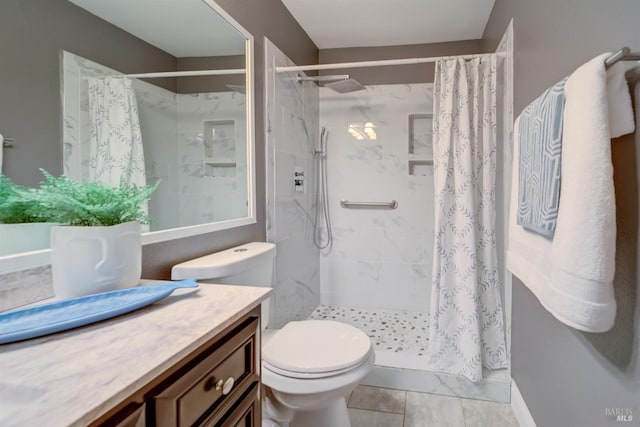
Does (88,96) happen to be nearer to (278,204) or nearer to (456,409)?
(278,204)

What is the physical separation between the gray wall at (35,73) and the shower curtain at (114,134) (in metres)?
0.11

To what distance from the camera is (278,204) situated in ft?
7.35

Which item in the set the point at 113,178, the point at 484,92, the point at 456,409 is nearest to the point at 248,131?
the point at 113,178

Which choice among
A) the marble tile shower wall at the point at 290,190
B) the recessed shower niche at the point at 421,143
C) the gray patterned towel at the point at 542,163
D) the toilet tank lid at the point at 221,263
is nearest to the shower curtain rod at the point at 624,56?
the gray patterned towel at the point at 542,163

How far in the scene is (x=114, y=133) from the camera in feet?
3.98

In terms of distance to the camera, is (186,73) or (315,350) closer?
(315,350)

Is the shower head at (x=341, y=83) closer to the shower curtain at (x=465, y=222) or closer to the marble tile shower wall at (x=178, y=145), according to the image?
the shower curtain at (x=465, y=222)

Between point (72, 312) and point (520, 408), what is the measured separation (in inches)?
74.6

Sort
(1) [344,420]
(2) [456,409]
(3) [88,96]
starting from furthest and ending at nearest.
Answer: (2) [456,409], (1) [344,420], (3) [88,96]

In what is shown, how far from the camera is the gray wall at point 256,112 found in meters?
1.29

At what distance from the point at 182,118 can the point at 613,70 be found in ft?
4.87

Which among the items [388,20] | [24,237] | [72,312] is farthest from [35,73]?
[388,20]

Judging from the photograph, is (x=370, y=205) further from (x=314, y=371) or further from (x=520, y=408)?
(x=314, y=371)

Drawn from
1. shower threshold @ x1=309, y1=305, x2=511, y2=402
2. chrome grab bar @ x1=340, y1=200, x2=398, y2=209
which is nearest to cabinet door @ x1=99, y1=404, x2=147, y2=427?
shower threshold @ x1=309, y1=305, x2=511, y2=402
